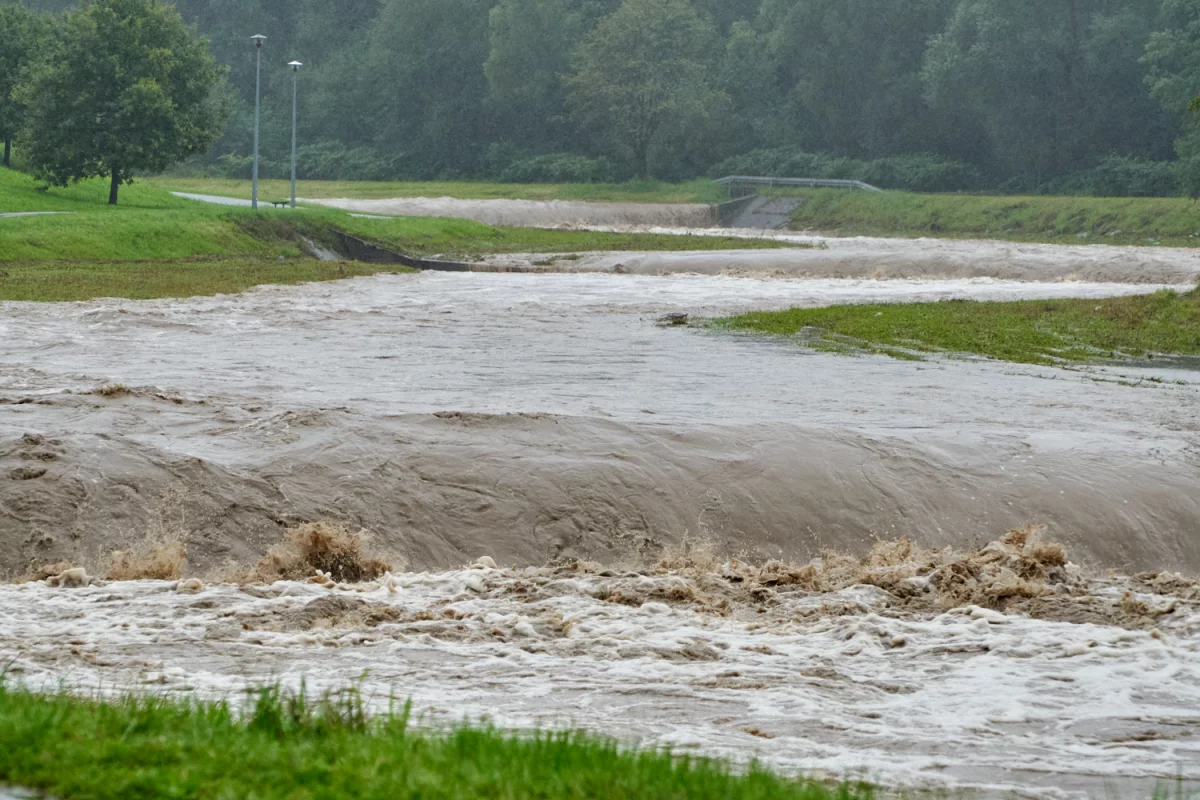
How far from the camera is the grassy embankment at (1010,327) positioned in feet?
71.7

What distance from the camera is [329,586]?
35.3 ft

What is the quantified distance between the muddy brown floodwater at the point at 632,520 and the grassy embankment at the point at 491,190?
51.5 metres

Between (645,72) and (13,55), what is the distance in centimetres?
4087

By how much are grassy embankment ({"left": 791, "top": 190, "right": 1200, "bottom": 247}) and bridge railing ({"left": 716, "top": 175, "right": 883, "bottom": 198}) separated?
222 cm

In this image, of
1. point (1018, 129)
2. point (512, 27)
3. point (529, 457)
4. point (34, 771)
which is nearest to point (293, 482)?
point (529, 457)

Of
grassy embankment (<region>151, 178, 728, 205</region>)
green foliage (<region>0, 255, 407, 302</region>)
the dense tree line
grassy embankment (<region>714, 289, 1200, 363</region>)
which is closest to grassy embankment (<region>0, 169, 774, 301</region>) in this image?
green foliage (<region>0, 255, 407, 302</region>)

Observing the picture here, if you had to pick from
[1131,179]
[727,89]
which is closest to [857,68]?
[727,89]

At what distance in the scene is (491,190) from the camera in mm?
77875

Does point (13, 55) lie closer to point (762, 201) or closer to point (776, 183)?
point (762, 201)

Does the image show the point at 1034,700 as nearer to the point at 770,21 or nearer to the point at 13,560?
the point at 13,560

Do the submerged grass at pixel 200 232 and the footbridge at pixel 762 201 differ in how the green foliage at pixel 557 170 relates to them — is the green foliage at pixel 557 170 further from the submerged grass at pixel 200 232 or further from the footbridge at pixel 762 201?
the submerged grass at pixel 200 232

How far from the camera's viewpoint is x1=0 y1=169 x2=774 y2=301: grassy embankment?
29.4 m

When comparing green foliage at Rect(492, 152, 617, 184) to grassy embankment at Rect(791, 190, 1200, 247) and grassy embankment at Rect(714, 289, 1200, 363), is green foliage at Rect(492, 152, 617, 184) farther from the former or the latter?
grassy embankment at Rect(714, 289, 1200, 363)

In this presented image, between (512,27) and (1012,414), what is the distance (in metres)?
76.6
